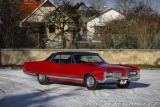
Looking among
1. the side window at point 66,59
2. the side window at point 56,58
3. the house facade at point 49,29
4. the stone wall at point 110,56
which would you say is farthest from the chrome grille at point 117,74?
the house facade at point 49,29

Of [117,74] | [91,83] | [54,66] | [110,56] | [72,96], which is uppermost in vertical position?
[110,56]

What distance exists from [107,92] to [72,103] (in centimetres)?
276

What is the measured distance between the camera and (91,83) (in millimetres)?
14523

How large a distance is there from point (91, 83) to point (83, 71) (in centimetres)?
56

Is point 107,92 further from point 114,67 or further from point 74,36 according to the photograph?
point 74,36

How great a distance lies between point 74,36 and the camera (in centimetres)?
3006

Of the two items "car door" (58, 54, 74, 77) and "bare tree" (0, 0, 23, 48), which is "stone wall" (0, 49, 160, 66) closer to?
"bare tree" (0, 0, 23, 48)

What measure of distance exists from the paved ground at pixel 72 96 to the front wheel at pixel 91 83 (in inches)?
8.4

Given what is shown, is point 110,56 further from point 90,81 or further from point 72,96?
point 72,96

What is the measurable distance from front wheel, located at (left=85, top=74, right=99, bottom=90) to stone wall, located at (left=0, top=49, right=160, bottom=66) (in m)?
13.8

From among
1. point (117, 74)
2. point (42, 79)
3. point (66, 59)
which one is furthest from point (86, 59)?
point (42, 79)

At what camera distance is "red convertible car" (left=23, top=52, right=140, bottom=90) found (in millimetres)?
14266

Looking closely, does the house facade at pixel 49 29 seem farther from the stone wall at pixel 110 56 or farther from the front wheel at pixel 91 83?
the front wheel at pixel 91 83

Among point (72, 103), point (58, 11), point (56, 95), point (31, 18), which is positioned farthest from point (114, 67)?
point (31, 18)
